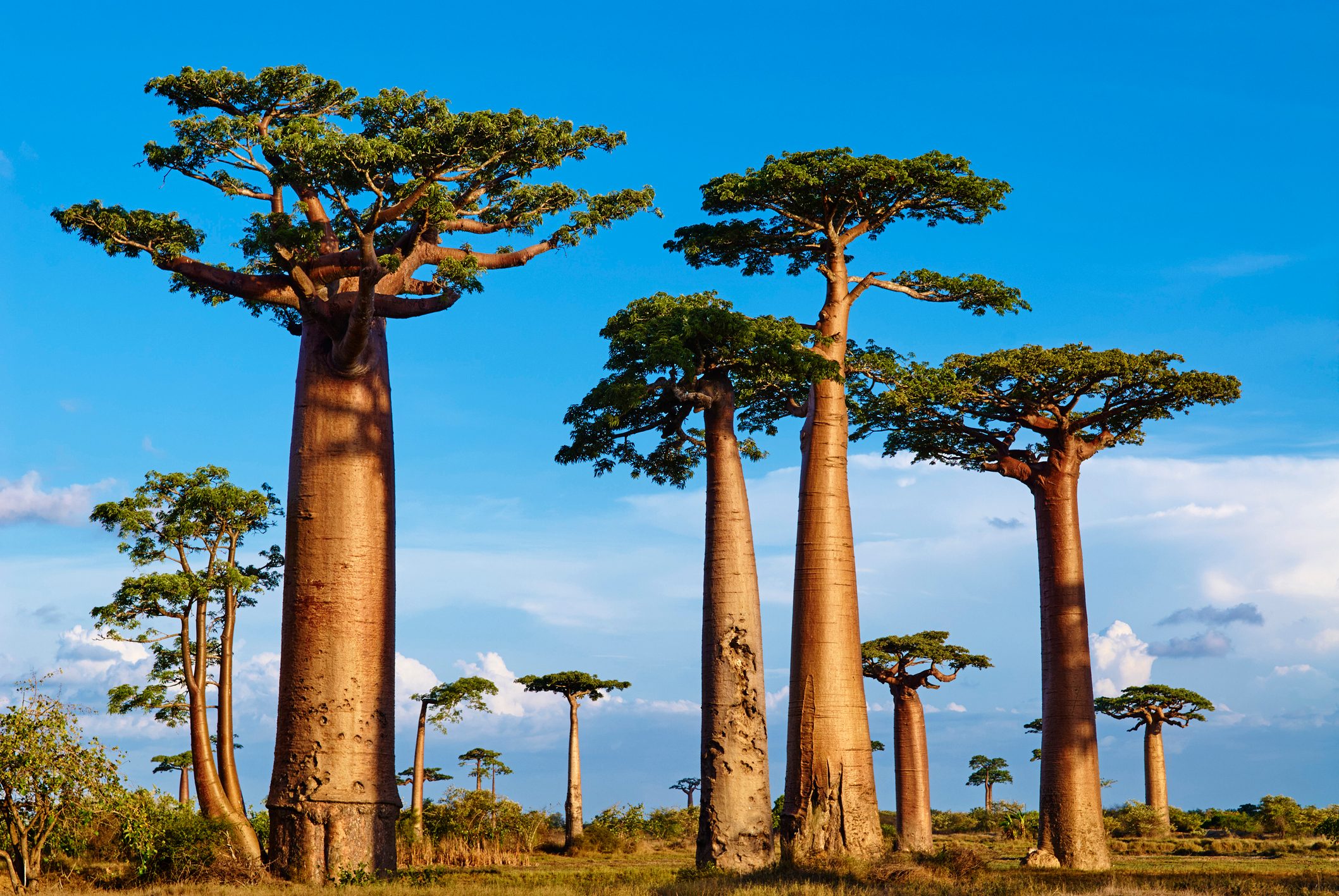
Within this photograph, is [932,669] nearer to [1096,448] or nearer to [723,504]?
[1096,448]

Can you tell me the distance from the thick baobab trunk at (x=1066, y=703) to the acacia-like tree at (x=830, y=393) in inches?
194

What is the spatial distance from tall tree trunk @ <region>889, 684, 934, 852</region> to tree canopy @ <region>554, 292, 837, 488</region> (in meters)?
13.9

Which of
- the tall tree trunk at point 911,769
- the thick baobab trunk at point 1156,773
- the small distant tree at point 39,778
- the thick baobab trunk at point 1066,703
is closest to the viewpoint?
the small distant tree at point 39,778

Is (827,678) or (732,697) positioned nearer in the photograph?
(732,697)

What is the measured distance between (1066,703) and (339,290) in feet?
47.2

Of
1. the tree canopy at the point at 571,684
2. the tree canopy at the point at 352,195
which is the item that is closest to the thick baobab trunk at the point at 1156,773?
the tree canopy at the point at 571,684

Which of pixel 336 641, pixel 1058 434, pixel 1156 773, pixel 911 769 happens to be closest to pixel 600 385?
pixel 336 641

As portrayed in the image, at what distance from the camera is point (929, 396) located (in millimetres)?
21312

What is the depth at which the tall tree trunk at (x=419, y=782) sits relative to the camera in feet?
86.1

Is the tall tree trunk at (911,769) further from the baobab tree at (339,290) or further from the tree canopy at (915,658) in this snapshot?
the baobab tree at (339,290)

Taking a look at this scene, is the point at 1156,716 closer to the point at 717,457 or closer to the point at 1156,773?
the point at 1156,773

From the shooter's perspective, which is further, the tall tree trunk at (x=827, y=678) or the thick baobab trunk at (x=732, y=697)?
the tall tree trunk at (x=827, y=678)

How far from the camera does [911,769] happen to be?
93.4 ft

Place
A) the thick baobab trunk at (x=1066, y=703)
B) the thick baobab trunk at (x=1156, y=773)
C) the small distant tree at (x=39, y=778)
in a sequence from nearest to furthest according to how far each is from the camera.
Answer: the small distant tree at (x=39, y=778)
the thick baobab trunk at (x=1066, y=703)
the thick baobab trunk at (x=1156, y=773)
